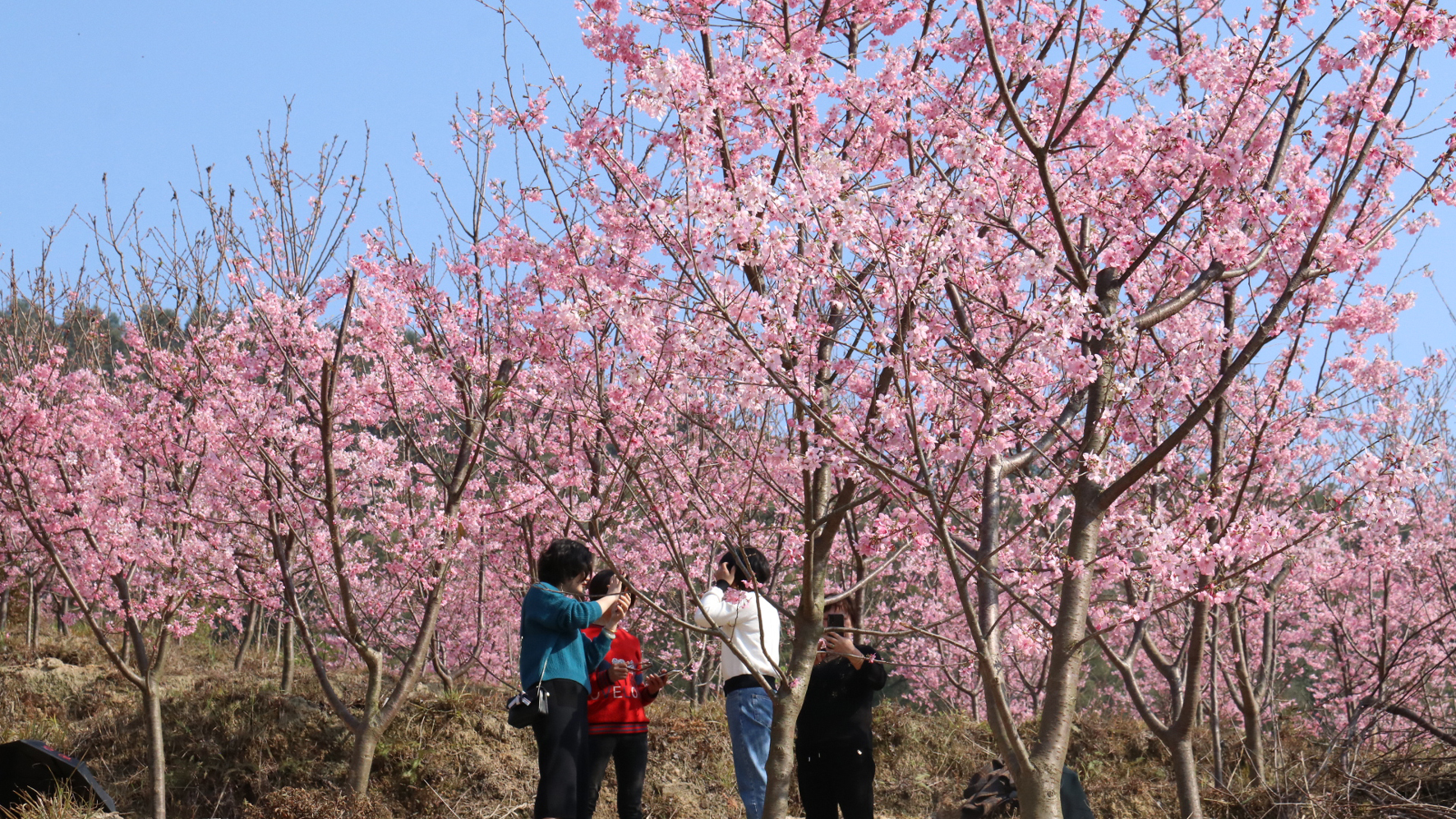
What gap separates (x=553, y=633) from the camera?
13.9 ft

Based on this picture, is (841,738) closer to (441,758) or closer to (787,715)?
(787,715)

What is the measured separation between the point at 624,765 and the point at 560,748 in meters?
0.54

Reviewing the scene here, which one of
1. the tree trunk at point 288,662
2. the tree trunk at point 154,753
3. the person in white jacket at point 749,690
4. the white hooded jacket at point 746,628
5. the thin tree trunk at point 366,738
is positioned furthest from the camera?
the tree trunk at point 288,662

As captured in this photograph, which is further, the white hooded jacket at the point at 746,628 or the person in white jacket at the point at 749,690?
the person in white jacket at the point at 749,690

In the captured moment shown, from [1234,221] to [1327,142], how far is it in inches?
28.6

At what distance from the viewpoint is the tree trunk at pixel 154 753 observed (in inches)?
255

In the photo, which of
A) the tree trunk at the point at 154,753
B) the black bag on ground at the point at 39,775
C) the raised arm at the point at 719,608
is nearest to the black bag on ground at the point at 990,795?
the raised arm at the point at 719,608

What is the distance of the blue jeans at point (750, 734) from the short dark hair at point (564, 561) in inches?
38.4

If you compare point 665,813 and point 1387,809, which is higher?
point 1387,809

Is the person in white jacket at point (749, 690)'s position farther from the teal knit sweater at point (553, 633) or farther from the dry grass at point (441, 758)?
the dry grass at point (441, 758)

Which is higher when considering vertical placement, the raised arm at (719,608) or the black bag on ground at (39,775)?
the raised arm at (719,608)

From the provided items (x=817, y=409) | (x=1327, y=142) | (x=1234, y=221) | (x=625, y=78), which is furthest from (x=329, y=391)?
(x=1327, y=142)

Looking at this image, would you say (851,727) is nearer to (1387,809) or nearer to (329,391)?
(1387,809)

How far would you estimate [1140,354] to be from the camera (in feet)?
16.3
